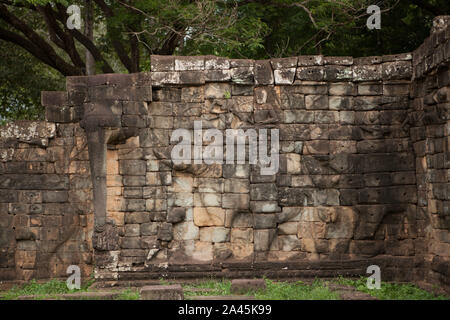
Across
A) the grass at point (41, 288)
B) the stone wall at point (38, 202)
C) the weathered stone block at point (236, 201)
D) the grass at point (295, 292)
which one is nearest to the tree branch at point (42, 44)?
the stone wall at point (38, 202)

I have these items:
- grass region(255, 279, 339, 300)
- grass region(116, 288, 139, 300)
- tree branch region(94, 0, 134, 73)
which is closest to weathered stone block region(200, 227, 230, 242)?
grass region(255, 279, 339, 300)

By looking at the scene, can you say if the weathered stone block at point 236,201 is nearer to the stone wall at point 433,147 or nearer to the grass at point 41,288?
the grass at point 41,288

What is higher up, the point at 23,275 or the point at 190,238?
the point at 190,238

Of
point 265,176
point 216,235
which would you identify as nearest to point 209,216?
point 216,235

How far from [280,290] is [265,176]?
204cm

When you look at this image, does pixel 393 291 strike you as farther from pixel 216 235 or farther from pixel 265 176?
pixel 216 235

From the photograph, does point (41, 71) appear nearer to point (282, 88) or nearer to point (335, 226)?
point (282, 88)

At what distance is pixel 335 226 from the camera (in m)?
9.24

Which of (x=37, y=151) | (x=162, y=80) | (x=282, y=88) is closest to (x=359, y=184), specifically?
(x=282, y=88)

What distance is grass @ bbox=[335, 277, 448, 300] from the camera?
7.84 metres

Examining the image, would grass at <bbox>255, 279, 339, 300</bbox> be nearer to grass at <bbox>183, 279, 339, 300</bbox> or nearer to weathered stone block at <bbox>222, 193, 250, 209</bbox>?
grass at <bbox>183, 279, 339, 300</bbox>

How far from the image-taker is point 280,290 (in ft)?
26.1

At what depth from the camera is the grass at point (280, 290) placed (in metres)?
7.54

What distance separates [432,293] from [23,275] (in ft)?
22.5
